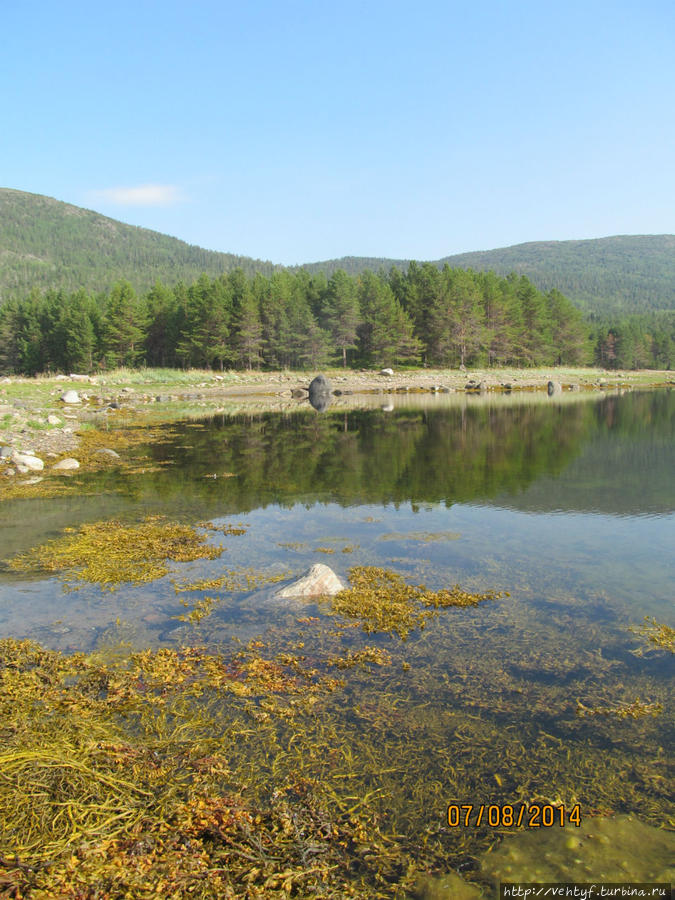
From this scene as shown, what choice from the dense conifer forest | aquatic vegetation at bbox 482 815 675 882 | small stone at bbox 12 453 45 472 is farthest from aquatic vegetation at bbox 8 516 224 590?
the dense conifer forest

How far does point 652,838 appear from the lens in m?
4.08

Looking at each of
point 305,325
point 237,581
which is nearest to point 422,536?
point 237,581

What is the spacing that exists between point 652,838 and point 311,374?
74893 mm

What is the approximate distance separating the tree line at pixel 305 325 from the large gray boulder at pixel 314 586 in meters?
68.1

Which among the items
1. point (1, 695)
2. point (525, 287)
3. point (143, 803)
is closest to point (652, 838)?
point (143, 803)

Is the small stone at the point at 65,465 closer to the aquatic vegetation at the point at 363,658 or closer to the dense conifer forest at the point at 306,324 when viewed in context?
the aquatic vegetation at the point at 363,658

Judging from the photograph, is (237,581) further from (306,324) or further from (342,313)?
(342,313)

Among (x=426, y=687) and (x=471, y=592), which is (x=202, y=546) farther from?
(x=426, y=687)

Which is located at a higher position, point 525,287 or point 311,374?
point 525,287

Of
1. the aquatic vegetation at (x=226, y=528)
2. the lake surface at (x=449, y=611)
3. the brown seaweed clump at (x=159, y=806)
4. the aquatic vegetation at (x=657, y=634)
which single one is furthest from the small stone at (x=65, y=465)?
the aquatic vegetation at (x=657, y=634)

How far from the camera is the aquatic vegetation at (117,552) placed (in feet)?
30.9

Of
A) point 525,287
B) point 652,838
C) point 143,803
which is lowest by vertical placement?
point 652,838

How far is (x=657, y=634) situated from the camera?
23.7ft

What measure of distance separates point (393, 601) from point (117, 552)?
5.39 meters
